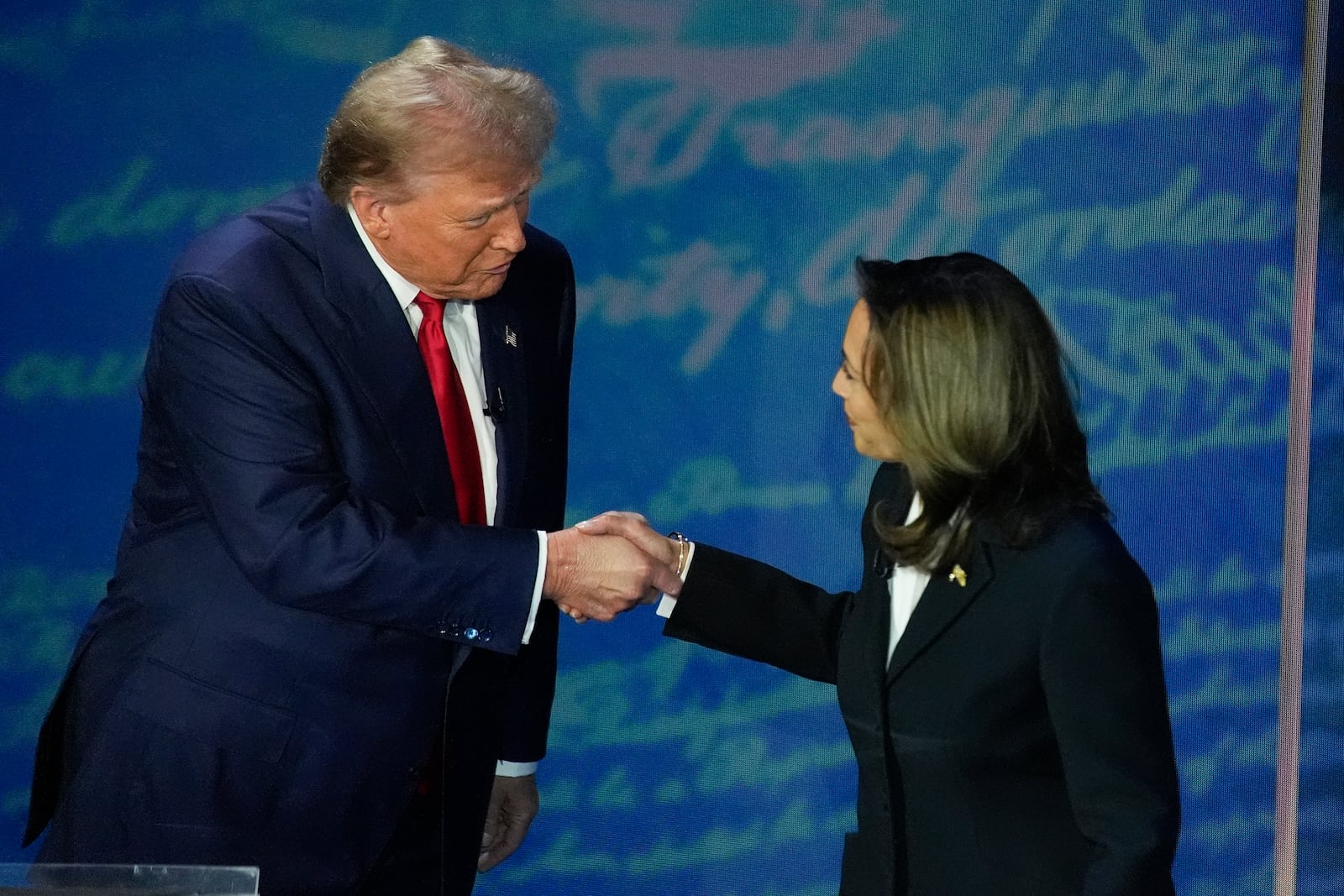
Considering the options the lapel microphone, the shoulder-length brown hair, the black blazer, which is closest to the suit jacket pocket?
the lapel microphone

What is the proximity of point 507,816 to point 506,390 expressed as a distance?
83 centimetres

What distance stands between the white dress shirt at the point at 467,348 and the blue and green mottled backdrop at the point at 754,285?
1.05 meters

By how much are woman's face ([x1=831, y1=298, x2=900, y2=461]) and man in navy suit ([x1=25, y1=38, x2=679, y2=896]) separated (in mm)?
Answer: 544

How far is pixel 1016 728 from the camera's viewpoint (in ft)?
5.89

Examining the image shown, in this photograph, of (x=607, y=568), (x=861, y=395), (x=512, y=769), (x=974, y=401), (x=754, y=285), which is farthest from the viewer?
(x=754, y=285)

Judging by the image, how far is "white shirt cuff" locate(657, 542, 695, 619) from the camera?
2369 mm

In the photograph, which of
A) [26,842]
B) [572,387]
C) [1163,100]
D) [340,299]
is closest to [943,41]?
[1163,100]

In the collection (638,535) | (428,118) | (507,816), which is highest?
(428,118)

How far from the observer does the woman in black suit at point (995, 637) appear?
5.54 ft

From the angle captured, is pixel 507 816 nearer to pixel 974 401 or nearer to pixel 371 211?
pixel 371 211

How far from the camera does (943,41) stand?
3.50 meters

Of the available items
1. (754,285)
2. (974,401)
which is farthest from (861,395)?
(754,285)

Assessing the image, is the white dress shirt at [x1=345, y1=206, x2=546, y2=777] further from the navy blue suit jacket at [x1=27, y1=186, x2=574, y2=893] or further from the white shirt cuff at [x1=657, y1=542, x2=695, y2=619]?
the white shirt cuff at [x1=657, y1=542, x2=695, y2=619]

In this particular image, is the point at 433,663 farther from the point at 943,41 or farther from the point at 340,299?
the point at 943,41
